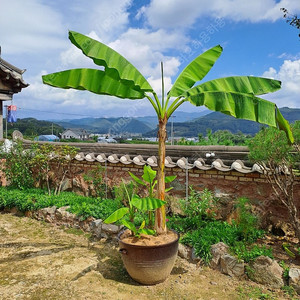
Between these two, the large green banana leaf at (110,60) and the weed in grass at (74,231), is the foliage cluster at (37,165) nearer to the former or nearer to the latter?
the weed in grass at (74,231)

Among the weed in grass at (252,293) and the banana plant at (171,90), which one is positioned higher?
the banana plant at (171,90)

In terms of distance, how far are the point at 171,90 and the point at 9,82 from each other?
246 inches

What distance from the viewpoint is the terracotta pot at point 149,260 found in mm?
3578

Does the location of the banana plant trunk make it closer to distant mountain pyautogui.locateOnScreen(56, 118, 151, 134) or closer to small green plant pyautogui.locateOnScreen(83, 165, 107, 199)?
small green plant pyautogui.locateOnScreen(83, 165, 107, 199)

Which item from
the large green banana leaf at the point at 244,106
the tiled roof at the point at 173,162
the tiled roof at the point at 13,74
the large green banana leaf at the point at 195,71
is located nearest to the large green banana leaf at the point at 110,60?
the large green banana leaf at the point at 195,71

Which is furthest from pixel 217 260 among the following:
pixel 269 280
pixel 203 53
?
pixel 203 53

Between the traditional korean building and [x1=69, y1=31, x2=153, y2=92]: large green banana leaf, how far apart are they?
5258 mm

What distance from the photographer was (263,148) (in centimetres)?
409

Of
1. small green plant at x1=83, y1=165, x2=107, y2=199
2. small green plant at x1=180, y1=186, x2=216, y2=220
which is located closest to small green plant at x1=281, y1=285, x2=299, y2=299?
small green plant at x1=180, y1=186, x2=216, y2=220

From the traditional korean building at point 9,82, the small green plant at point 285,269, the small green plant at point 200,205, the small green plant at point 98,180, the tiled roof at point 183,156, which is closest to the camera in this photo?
the small green plant at point 285,269

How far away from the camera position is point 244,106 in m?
3.60

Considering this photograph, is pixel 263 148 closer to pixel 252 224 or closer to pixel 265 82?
pixel 265 82

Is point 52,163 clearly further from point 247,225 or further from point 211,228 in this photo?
point 247,225

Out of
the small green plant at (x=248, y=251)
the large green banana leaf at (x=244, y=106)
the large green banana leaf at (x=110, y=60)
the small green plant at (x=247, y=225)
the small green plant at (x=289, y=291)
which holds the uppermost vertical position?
the large green banana leaf at (x=110, y=60)
